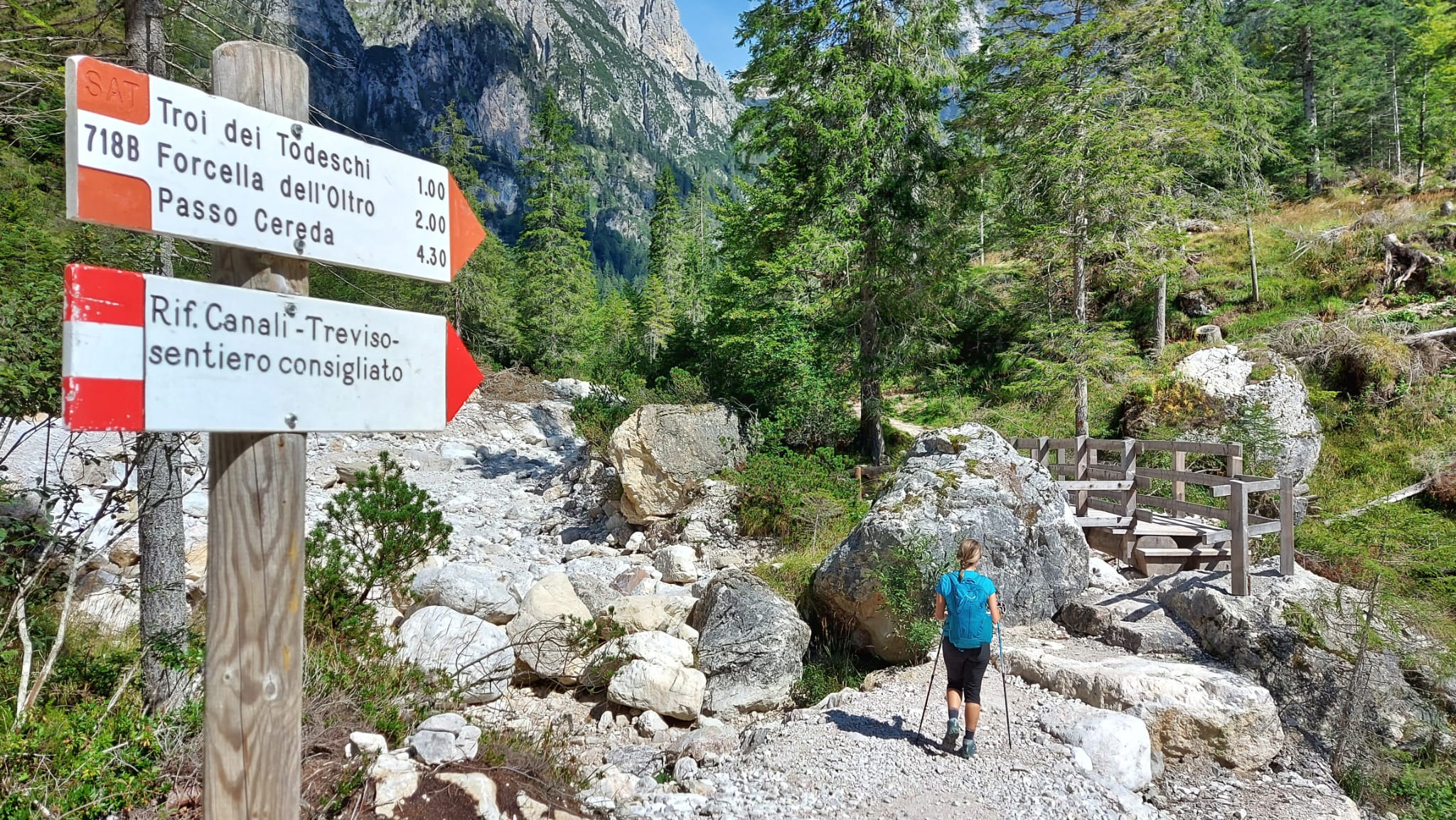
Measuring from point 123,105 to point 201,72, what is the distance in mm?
4594

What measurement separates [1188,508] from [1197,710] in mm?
4188

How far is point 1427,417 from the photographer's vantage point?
13.3m

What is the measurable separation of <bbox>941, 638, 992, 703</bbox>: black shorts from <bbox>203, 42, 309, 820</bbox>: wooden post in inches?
177

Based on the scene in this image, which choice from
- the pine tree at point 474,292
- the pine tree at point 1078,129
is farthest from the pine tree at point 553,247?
the pine tree at point 1078,129

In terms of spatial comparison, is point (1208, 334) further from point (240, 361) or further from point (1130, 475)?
point (240, 361)

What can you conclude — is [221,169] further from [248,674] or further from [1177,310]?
[1177,310]

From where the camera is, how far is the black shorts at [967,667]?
5.14 meters

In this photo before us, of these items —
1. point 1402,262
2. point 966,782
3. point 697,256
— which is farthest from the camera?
point 697,256

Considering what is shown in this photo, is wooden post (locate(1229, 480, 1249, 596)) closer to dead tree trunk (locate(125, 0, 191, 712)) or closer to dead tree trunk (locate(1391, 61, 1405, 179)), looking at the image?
dead tree trunk (locate(125, 0, 191, 712))

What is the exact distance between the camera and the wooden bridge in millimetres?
7695

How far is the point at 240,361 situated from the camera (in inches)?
68.9

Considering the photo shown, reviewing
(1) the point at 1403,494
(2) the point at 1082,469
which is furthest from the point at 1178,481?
(1) the point at 1403,494

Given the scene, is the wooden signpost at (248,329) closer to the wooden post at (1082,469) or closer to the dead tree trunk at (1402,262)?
the wooden post at (1082,469)

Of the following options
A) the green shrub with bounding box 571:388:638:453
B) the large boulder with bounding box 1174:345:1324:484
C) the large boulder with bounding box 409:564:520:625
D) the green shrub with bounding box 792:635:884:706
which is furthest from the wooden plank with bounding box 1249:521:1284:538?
the green shrub with bounding box 571:388:638:453
